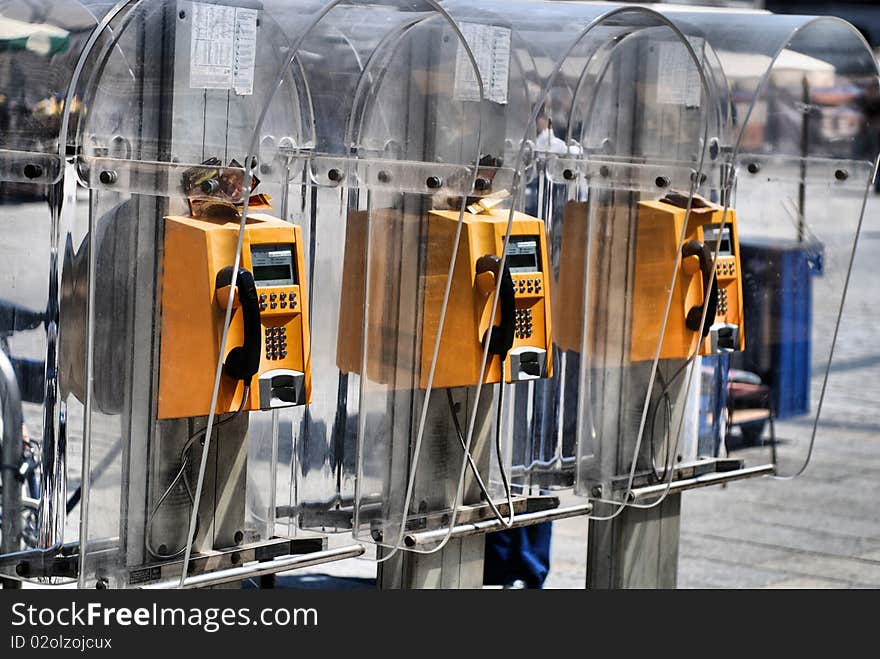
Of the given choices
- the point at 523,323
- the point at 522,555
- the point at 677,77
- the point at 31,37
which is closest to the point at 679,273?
the point at 677,77

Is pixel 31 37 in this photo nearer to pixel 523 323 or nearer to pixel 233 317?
pixel 233 317

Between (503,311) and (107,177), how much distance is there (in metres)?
1.21

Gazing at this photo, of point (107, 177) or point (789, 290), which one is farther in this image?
point (789, 290)

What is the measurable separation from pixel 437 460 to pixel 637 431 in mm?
912

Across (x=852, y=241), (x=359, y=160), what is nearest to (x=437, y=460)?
(x=359, y=160)

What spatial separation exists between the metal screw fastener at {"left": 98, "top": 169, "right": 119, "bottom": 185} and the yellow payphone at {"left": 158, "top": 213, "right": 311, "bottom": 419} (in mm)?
173

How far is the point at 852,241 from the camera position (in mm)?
5434

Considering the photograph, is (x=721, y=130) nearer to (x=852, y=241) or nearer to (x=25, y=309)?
(x=852, y=241)

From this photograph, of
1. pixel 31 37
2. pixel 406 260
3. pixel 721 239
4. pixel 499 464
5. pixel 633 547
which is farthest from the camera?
pixel 633 547

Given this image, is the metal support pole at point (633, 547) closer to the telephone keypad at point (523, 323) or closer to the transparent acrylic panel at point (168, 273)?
the telephone keypad at point (523, 323)

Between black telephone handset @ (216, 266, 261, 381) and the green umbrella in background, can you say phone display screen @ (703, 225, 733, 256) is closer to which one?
black telephone handset @ (216, 266, 261, 381)

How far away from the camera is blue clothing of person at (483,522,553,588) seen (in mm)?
5812

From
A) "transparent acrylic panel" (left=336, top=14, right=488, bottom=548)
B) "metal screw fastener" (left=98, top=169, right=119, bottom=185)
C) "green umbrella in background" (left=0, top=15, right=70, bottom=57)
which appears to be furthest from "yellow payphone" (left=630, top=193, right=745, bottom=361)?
"green umbrella in background" (left=0, top=15, right=70, bottom=57)

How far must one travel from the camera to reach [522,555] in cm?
582
